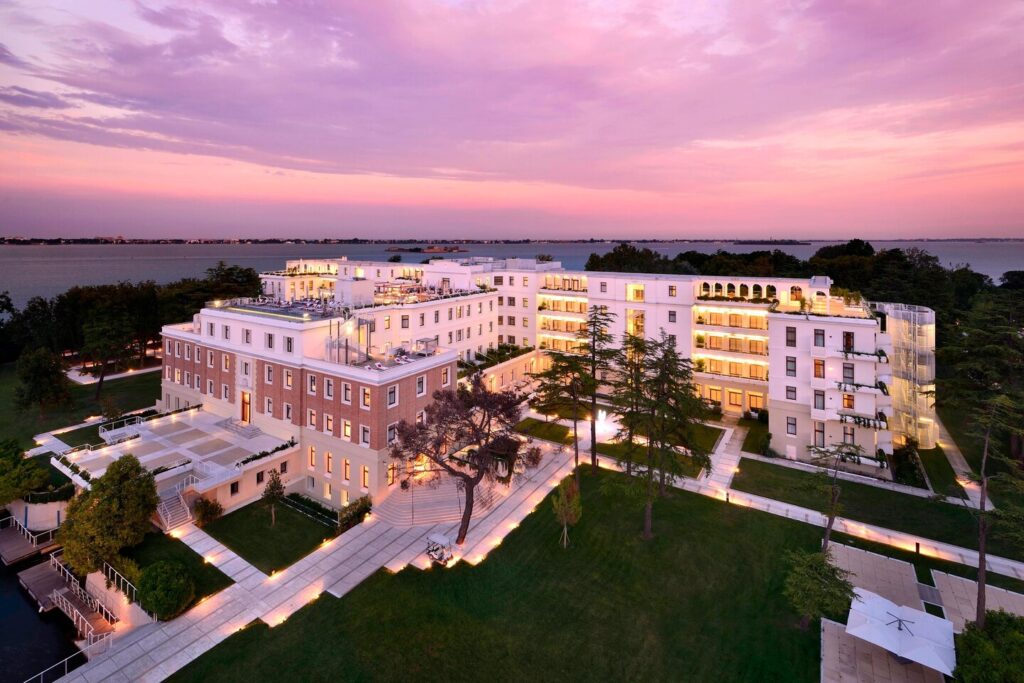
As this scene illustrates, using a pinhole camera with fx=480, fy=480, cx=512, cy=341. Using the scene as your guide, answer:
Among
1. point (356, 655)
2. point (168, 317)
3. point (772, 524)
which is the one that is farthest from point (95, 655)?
point (168, 317)

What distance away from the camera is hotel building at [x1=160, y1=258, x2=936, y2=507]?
32.6 metres

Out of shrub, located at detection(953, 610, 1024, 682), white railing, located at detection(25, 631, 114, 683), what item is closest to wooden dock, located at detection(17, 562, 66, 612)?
white railing, located at detection(25, 631, 114, 683)

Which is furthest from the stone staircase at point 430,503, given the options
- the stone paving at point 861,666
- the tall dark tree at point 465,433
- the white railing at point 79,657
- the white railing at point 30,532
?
the white railing at point 30,532

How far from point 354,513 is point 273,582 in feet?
18.8

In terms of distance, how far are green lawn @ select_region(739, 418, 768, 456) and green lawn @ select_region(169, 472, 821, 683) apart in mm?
11470

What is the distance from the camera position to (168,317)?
64.8m

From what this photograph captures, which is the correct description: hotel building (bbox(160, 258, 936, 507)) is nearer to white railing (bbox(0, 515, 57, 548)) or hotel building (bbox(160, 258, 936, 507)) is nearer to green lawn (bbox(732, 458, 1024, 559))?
green lawn (bbox(732, 458, 1024, 559))

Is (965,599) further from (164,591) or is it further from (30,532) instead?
(30,532)

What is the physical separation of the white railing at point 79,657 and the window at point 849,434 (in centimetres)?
4572

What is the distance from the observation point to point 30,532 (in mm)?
30891

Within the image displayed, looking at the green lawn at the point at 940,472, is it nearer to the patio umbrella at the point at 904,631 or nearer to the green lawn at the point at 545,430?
the patio umbrella at the point at 904,631

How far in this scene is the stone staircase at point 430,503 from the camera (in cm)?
2919

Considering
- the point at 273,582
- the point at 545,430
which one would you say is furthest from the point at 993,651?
the point at 545,430

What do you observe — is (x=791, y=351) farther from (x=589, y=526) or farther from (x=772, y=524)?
(x=589, y=526)
